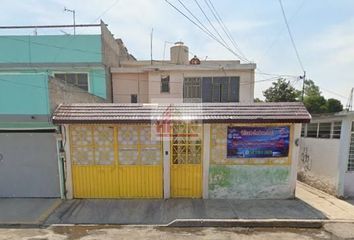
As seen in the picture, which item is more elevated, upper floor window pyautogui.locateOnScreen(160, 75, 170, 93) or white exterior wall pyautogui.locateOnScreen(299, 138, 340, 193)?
upper floor window pyautogui.locateOnScreen(160, 75, 170, 93)

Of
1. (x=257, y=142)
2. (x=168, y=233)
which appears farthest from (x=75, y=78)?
(x=168, y=233)

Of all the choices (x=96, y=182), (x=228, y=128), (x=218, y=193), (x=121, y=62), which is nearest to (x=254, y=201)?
(x=218, y=193)

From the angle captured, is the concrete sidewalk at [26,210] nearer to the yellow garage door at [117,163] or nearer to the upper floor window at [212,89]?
the yellow garage door at [117,163]

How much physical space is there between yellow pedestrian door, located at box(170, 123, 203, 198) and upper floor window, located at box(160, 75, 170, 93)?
8597mm

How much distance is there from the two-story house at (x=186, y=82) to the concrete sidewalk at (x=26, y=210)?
9.09 meters

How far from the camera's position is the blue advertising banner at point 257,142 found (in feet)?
21.6

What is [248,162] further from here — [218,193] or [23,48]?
[23,48]

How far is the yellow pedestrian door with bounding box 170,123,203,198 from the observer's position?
6.65 metres

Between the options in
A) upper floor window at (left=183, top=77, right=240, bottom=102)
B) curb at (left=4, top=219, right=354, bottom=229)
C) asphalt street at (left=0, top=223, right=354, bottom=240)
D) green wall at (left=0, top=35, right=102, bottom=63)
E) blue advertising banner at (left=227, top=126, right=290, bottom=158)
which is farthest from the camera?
upper floor window at (left=183, top=77, right=240, bottom=102)

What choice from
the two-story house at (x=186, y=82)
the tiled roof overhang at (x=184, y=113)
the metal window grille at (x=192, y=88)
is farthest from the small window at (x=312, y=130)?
the metal window grille at (x=192, y=88)

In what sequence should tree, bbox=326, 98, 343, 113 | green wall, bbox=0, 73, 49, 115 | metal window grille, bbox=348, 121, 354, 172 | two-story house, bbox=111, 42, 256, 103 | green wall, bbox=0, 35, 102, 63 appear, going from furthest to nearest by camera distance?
tree, bbox=326, 98, 343, 113 → two-story house, bbox=111, 42, 256, 103 → green wall, bbox=0, 35, 102, 63 → metal window grille, bbox=348, 121, 354, 172 → green wall, bbox=0, 73, 49, 115

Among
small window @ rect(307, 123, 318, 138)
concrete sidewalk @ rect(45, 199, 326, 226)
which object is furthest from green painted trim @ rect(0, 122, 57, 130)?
small window @ rect(307, 123, 318, 138)

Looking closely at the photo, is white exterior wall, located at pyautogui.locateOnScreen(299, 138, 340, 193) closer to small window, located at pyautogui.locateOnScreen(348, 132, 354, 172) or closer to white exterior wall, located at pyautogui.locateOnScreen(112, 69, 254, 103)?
small window, located at pyautogui.locateOnScreen(348, 132, 354, 172)

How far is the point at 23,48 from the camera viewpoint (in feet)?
41.9
